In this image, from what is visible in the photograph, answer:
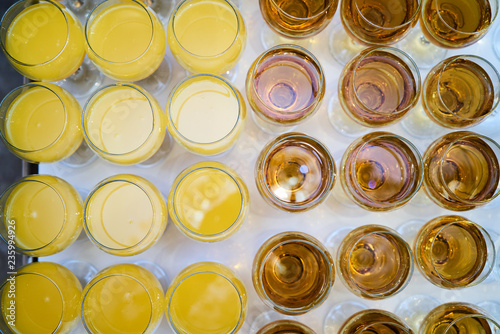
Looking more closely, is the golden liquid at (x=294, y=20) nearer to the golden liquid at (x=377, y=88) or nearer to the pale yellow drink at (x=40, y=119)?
the golden liquid at (x=377, y=88)

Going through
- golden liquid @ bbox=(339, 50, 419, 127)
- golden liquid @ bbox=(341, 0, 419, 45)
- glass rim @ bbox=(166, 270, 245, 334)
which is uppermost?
golden liquid @ bbox=(341, 0, 419, 45)

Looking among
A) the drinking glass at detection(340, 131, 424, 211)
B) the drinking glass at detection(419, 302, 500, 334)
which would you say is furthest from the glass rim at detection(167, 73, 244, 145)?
the drinking glass at detection(419, 302, 500, 334)

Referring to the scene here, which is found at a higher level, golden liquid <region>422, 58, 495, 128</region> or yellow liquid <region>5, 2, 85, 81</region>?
golden liquid <region>422, 58, 495, 128</region>

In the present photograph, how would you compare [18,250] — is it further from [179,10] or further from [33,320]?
[179,10]

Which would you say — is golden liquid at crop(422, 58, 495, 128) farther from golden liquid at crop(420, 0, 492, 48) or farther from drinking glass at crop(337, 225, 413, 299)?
drinking glass at crop(337, 225, 413, 299)

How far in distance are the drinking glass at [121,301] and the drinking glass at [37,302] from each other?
0.23 ft

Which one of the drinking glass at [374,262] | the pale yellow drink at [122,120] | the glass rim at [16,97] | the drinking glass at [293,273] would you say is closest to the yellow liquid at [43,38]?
the glass rim at [16,97]

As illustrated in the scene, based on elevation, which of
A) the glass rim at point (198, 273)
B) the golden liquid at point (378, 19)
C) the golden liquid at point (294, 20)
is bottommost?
the glass rim at point (198, 273)

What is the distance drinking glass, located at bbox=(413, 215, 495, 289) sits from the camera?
99 cm

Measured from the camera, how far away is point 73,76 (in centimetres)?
118

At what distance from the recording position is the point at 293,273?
3.43 ft

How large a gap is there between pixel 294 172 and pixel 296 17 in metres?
0.45

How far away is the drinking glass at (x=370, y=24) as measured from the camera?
992 millimetres

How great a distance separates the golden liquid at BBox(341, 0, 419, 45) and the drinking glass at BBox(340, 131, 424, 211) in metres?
0.28
